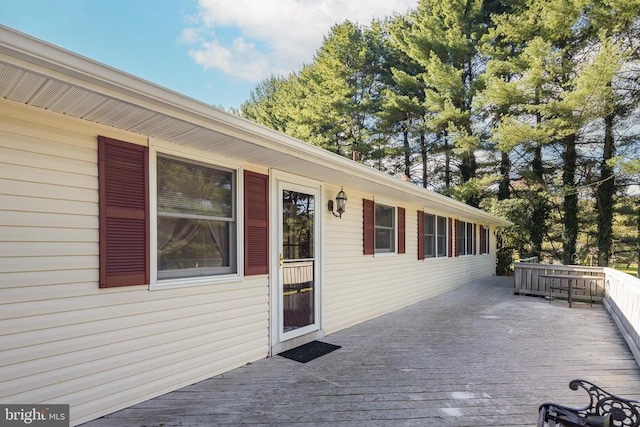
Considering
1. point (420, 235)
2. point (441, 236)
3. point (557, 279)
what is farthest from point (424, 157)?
point (420, 235)

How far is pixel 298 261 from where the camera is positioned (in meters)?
4.57

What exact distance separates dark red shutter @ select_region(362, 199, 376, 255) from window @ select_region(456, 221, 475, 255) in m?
5.24

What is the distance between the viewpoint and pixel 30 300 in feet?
7.57

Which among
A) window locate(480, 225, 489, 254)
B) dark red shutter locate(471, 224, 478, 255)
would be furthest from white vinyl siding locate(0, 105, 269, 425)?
window locate(480, 225, 489, 254)

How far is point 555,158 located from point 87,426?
55.8ft

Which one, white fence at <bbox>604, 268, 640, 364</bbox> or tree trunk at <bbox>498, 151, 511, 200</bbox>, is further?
tree trunk at <bbox>498, 151, 511, 200</bbox>

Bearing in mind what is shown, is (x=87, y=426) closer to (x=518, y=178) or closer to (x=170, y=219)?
(x=170, y=219)

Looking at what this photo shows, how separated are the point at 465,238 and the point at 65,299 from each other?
10.9 metres

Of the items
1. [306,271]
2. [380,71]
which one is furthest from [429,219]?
[380,71]

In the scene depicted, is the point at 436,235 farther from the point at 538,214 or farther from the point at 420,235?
the point at 538,214

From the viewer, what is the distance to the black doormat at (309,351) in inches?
158

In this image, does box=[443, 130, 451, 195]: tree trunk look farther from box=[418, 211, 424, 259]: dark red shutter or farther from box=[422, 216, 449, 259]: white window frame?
box=[418, 211, 424, 259]: dark red shutter

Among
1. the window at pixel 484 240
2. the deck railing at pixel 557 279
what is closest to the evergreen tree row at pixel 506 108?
the window at pixel 484 240

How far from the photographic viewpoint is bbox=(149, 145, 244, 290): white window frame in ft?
9.69
